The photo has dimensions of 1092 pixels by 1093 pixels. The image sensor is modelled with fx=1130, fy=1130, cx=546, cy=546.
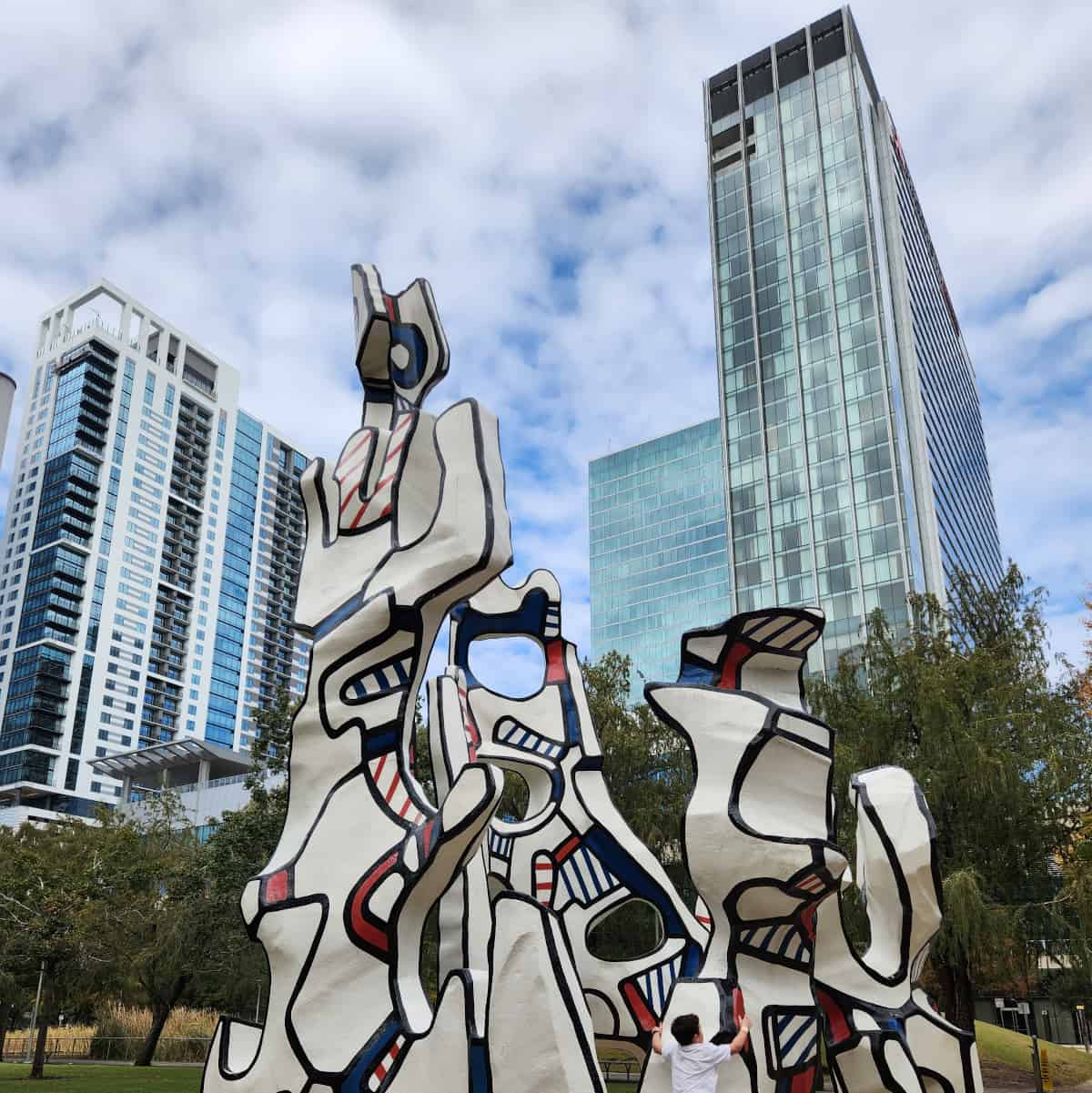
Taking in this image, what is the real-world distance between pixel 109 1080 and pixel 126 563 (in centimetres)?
6845

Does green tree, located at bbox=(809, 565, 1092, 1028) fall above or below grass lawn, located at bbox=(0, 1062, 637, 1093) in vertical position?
above

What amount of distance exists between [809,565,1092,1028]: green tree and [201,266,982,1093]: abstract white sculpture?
8097 millimetres

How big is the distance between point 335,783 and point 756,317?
4466cm

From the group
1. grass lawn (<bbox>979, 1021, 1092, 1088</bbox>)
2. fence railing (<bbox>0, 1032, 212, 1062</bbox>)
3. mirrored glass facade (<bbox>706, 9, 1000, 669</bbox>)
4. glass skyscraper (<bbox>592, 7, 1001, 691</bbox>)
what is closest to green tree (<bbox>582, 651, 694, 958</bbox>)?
grass lawn (<bbox>979, 1021, 1092, 1088</bbox>)

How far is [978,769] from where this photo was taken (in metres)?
15.9

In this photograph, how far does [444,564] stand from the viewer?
695 centimetres

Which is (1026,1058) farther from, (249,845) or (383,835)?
(383,835)

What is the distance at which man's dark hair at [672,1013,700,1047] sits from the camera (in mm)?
5699

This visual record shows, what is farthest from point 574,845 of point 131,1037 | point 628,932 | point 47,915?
point 131,1037

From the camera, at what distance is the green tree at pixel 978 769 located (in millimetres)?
15530

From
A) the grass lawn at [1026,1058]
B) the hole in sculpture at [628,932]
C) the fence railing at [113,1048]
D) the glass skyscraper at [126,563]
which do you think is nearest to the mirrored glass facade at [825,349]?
the grass lawn at [1026,1058]

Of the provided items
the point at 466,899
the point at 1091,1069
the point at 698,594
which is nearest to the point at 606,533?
the point at 698,594

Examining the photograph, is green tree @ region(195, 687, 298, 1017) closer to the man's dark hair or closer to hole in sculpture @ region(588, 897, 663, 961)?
hole in sculpture @ region(588, 897, 663, 961)

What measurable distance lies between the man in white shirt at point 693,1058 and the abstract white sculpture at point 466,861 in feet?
1.40
